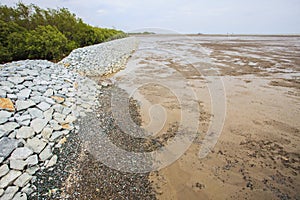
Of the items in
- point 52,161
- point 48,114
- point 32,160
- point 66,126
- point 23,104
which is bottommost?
point 52,161

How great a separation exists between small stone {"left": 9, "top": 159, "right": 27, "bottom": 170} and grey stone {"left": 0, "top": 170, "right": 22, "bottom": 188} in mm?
57

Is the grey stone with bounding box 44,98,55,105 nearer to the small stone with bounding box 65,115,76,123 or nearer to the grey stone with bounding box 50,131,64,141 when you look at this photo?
the small stone with bounding box 65,115,76,123

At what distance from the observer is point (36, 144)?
9.41 ft

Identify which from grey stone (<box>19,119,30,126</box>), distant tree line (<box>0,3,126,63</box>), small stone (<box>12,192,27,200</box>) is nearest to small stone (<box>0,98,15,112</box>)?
grey stone (<box>19,119,30,126</box>)

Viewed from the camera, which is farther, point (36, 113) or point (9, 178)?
point (36, 113)

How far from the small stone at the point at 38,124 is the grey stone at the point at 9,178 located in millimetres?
830

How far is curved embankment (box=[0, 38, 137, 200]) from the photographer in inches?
94.8

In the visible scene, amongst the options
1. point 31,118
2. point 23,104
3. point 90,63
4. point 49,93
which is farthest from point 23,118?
point 90,63

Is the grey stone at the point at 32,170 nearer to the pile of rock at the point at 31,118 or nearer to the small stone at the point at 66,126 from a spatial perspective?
the pile of rock at the point at 31,118

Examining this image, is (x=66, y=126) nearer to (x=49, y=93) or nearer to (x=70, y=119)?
(x=70, y=119)

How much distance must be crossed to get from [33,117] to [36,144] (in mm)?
657

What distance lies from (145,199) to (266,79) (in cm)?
784

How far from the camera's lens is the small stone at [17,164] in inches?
95.1

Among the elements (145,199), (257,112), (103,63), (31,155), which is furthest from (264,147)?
(103,63)
